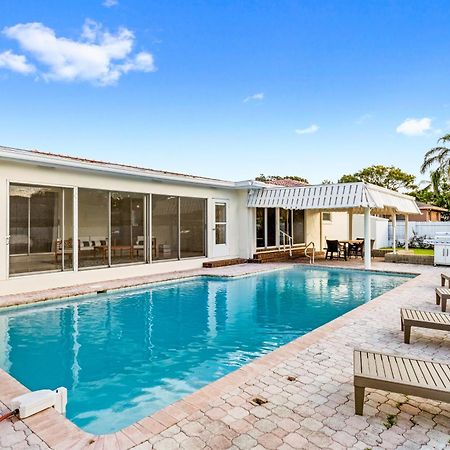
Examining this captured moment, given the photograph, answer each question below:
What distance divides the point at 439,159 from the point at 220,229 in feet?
73.5

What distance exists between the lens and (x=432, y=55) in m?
17.5

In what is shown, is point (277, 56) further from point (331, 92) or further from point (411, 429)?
point (411, 429)

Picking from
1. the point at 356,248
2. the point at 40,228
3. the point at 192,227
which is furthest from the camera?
the point at 356,248

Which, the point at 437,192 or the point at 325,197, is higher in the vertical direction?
the point at 437,192

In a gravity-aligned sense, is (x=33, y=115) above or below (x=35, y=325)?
above

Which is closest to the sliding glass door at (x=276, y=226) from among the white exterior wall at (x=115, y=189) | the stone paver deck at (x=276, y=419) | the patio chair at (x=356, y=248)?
the white exterior wall at (x=115, y=189)

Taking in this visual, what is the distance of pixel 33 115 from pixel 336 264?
18106mm

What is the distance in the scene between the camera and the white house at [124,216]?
1084 centimetres

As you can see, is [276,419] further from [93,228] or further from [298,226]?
[298,226]

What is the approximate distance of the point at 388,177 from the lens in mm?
51719

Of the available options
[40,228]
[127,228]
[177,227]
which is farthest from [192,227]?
[40,228]

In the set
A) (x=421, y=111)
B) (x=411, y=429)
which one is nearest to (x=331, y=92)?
(x=421, y=111)

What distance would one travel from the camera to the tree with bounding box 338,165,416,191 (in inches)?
2014

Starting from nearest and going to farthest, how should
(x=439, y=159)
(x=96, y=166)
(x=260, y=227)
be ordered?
(x=96, y=166) < (x=260, y=227) < (x=439, y=159)
